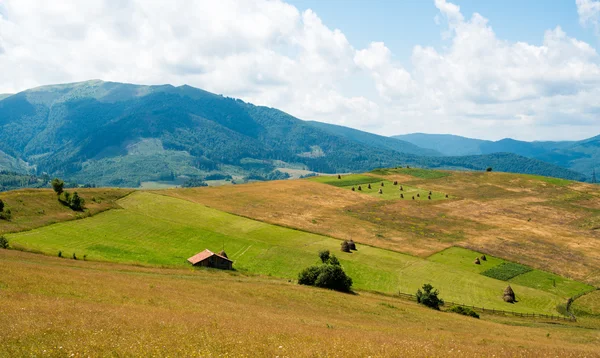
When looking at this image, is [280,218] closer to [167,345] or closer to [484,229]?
[484,229]

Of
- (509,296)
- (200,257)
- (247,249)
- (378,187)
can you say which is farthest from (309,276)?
(378,187)

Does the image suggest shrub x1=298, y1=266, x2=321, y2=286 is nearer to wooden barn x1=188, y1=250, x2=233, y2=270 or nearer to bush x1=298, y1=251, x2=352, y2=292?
bush x1=298, y1=251, x2=352, y2=292

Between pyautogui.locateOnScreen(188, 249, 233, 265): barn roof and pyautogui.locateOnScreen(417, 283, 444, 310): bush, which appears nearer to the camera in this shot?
pyautogui.locateOnScreen(417, 283, 444, 310): bush

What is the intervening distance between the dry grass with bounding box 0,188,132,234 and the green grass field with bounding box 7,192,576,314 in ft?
8.97

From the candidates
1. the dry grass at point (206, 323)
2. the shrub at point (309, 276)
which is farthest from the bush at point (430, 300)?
the shrub at point (309, 276)

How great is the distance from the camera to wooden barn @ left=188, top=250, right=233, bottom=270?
69.2 meters

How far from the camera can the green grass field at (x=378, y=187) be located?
506 ft

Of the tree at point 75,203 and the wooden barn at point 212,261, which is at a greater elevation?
the tree at point 75,203

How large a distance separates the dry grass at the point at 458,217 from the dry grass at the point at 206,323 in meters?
47.0

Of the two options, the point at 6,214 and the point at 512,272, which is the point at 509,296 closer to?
the point at 512,272

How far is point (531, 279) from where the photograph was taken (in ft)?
262

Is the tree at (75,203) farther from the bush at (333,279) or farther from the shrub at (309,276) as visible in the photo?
the bush at (333,279)

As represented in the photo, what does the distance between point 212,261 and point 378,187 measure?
11156 centimetres

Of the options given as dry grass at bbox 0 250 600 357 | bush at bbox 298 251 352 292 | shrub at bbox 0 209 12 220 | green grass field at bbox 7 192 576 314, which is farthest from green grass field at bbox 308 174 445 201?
shrub at bbox 0 209 12 220
